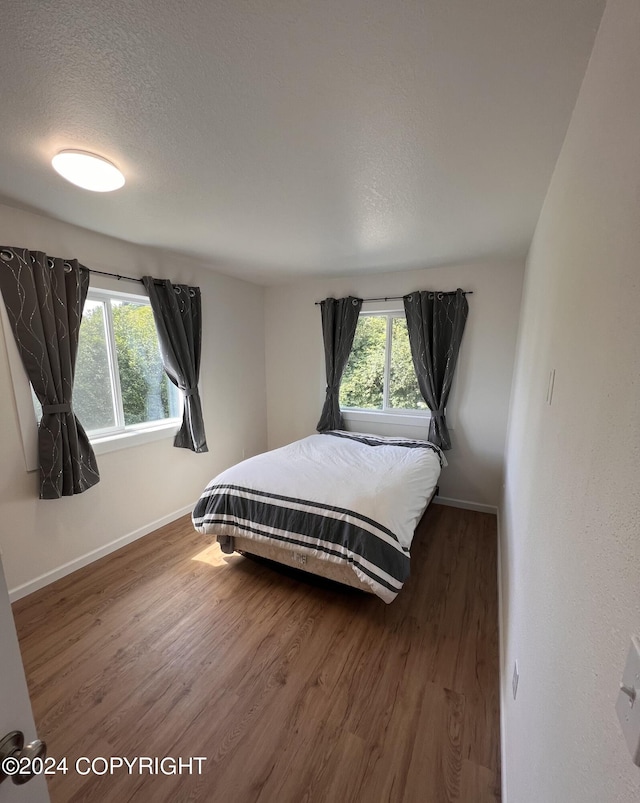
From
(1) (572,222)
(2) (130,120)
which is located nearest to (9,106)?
(2) (130,120)

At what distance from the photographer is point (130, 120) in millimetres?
1252

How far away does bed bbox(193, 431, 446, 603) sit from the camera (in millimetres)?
1867

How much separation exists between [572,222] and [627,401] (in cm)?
88

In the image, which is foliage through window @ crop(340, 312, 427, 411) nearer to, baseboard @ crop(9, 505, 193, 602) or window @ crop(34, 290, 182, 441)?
window @ crop(34, 290, 182, 441)

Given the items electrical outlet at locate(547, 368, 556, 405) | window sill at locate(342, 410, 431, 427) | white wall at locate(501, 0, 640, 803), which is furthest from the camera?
window sill at locate(342, 410, 431, 427)

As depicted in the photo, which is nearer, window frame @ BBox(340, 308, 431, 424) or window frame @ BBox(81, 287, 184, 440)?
window frame @ BBox(81, 287, 184, 440)

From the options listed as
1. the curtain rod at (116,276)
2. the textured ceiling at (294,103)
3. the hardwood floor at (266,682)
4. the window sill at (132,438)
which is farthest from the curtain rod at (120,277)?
the hardwood floor at (266,682)

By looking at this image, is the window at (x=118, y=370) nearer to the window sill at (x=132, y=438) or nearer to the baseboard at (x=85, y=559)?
the window sill at (x=132, y=438)

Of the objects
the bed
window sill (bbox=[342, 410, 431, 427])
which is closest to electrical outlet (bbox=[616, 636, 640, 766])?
the bed

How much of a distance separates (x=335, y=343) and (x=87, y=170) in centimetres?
267

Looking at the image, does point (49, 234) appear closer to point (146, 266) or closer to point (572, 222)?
point (146, 266)

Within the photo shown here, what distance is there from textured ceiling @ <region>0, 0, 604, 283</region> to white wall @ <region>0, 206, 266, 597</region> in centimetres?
37

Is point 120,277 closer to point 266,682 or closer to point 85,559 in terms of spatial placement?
point 85,559

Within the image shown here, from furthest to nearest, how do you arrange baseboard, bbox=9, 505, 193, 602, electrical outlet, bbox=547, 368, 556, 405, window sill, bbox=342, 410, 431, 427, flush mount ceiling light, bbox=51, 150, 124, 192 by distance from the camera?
window sill, bbox=342, 410, 431, 427
baseboard, bbox=9, 505, 193, 602
flush mount ceiling light, bbox=51, 150, 124, 192
electrical outlet, bbox=547, 368, 556, 405
